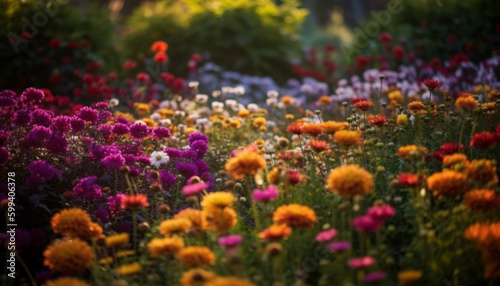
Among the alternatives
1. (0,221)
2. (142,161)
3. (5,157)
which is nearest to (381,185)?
(142,161)

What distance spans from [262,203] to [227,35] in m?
6.49

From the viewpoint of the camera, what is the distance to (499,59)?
6625 mm

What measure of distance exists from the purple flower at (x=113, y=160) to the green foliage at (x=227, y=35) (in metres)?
5.67

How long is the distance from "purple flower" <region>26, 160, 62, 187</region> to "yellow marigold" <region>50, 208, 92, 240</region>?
2.82ft

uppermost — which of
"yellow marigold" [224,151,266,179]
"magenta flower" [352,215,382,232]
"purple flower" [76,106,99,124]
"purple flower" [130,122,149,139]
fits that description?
"purple flower" [76,106,99,124]

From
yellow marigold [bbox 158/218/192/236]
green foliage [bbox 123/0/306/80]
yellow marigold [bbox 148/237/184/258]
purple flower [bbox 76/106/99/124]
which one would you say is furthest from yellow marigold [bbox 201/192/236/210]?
green foliage [bbox 123/0/306/80]

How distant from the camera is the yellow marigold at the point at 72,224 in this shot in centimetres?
260

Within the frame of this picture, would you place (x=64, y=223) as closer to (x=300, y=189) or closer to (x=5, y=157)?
(x=5, y=157)

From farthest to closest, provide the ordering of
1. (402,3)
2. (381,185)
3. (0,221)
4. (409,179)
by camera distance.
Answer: (402,3)
(0,221)
(381,185)
(409,179)

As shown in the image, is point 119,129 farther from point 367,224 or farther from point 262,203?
point 367,224

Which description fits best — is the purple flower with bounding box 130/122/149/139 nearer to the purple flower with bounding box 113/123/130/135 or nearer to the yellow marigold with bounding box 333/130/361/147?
the purple flower with bounding box 113/123/130/135

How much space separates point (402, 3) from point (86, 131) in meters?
7.99

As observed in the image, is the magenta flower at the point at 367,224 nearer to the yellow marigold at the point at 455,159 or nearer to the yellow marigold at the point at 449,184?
the yellow marigold at the point at 449,184

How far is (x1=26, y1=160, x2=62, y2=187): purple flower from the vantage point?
3377 millimetres
